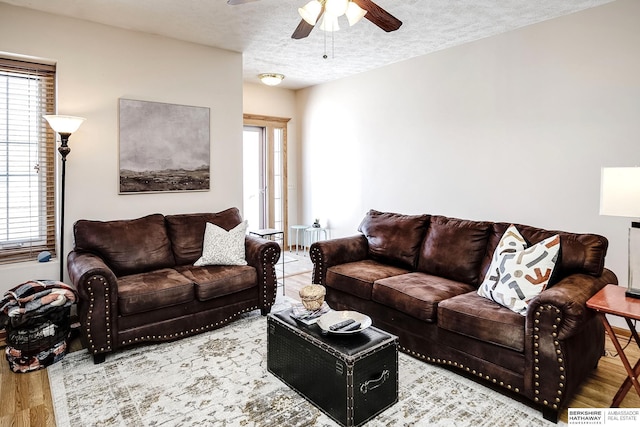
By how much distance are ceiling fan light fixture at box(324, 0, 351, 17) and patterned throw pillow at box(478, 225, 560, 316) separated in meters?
1.87

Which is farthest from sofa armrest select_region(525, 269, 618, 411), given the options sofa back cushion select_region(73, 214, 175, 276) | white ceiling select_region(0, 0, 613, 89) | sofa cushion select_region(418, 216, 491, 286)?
sofa back cushion select_region(73, 214, 175, 276)

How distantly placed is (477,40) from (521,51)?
0.49m

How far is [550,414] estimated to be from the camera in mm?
2146

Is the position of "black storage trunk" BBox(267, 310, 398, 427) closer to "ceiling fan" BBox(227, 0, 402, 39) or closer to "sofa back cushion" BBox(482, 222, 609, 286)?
"sofa back cushion" BBox(482, 222, 609, 286)

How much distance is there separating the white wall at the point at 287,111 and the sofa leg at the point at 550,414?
499cm

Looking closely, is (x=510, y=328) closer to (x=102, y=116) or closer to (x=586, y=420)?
(x=586, y=420)

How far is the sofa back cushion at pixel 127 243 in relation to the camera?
3.36 meters

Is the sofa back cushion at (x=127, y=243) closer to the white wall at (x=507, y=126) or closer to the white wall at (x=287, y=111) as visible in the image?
the white wall at (x=507, y=126)

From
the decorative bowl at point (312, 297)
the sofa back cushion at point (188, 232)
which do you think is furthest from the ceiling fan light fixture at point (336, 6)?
the sofa back cushion at point (188, 232)

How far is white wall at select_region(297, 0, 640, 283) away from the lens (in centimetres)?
320

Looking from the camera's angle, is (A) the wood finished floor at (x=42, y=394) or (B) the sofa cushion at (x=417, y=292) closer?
(A) the wood finished floor at (x=42, y=394)

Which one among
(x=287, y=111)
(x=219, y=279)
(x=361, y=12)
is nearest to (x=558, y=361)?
(x=361, y=12)

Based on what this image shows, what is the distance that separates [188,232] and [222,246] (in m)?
0.43

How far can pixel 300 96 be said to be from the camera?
21.6ft
